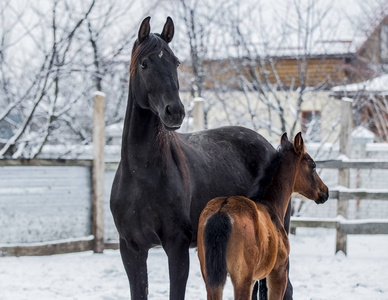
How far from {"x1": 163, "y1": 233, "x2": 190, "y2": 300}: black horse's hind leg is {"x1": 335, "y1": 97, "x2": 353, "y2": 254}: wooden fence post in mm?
5121

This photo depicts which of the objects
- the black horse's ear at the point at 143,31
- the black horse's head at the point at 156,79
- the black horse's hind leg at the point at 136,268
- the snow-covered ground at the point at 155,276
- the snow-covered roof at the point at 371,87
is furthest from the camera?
the snow-covered roof at the point at 371,87

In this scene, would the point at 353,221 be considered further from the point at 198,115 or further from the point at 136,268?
the point at 136,268

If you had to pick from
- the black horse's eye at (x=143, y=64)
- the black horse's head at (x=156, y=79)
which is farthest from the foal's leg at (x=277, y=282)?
the black horse's eye at (x=143, y=64)

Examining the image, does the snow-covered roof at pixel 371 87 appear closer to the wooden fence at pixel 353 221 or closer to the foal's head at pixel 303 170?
the wooden fence at pixel 353 221

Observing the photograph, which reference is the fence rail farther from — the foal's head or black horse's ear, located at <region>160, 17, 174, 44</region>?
black horse's ear, located at <region>160, 17, 174, 44</region>

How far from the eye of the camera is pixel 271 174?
405 centimetres

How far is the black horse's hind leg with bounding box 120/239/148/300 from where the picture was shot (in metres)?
3.82

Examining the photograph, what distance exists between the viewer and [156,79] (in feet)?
11.6

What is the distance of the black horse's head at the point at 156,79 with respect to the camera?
11.1 ft

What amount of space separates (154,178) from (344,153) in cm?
551

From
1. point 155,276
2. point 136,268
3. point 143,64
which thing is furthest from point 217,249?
point 155,276

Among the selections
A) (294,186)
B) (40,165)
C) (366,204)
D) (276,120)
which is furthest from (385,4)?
(294,186)

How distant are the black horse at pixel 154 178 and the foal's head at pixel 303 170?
68cm

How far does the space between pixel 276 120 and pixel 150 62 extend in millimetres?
12337
